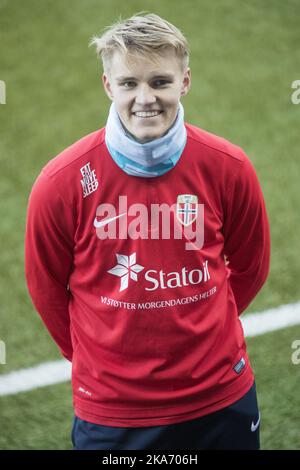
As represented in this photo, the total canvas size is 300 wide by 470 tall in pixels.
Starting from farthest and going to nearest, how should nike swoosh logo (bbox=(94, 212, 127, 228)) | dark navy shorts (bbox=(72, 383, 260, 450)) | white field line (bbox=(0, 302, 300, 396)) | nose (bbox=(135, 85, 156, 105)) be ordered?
white field line (bbox=(0, 302, 300, 396)), dark navy shorts (bbox=(72, 383, 260, 450)), nike swoosh logo (bbox=(94, 212, 127, 228)), nose (bbox=(135, 85, 156, 105))

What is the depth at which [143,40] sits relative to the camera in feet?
10.2

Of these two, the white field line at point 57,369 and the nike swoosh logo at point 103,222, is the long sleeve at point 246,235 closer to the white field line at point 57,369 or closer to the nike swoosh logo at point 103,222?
the nike swoosh logo at point 103,222

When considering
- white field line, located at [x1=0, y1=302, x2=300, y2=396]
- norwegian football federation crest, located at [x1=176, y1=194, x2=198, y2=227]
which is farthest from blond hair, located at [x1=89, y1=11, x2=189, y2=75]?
white field line, located at [x1=0, y1=302, x2=300, y2=396]

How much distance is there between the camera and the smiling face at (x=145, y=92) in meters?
3.11

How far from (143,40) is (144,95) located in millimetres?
194

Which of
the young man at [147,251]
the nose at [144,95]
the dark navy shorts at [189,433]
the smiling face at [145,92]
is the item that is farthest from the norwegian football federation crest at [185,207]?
the dark navy shorts at [189,433]

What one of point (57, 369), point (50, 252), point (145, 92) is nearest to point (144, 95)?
point (145, 92)

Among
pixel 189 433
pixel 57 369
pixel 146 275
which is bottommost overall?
pixel 57 369

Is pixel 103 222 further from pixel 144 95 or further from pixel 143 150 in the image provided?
pixel 144 95

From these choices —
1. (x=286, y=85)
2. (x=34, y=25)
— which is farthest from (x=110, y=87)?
(x=34, y=25)

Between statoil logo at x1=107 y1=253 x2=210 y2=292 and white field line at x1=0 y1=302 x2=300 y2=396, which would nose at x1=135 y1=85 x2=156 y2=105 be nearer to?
statoil logo at x1=107 y1=253 x2=210 y2=292

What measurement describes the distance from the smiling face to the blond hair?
0.02 meters

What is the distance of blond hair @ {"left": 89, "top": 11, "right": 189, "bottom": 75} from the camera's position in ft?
Result: 10.2

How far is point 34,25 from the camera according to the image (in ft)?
27.2
